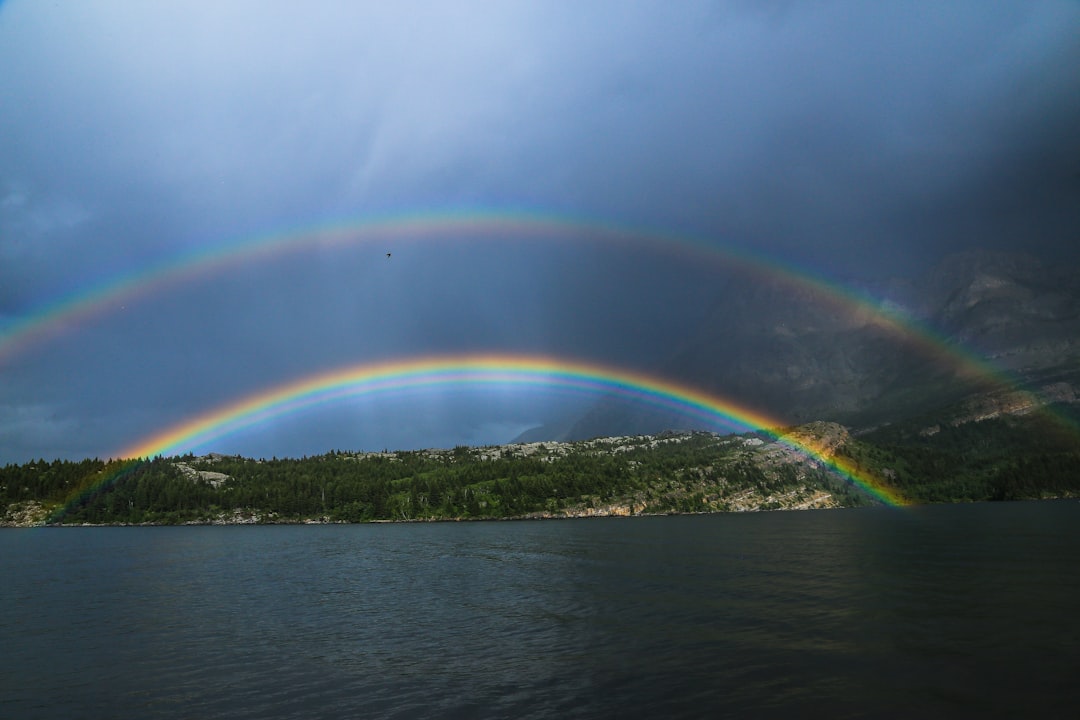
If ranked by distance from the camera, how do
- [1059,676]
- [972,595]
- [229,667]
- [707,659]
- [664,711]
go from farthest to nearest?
[972,595] < [229,667] < [707,659] < [1059,676] < [664,711]

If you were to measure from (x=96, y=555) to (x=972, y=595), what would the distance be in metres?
181

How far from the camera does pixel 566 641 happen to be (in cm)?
4894

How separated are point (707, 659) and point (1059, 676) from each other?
20082 millimetres

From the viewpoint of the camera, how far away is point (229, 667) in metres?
44.4

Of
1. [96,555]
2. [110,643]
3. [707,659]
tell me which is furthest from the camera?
[96,555]

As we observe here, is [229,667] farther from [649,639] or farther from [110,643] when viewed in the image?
[649,639]

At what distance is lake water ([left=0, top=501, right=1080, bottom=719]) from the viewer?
34219 mm

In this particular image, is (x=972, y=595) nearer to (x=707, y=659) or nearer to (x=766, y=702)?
(x=707, y=659)

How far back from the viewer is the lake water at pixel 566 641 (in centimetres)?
3422

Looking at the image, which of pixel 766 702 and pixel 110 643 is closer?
pixel 766 702

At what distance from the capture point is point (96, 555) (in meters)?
152

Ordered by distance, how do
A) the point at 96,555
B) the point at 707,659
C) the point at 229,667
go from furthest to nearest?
the point at 96,555 → the point at 229,667 → the point at 707,659

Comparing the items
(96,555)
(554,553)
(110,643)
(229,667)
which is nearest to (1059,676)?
(229,667)

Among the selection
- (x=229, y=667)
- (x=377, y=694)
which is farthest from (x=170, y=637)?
(x=377, y=694)
